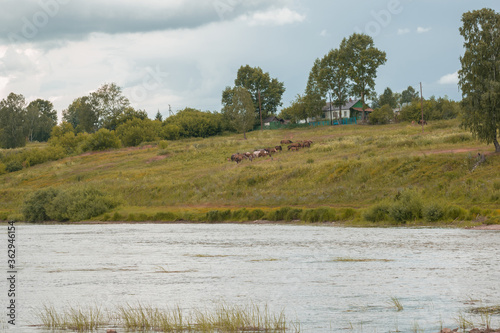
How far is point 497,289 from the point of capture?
803 inches

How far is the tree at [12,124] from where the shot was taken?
172m

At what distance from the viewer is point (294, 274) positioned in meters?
25.8

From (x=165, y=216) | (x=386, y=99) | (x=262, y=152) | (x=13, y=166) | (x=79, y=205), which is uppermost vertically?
(x=386, y=99)

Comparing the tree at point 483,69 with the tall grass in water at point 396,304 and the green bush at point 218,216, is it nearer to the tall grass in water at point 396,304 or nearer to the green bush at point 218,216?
the green bush at point 218,216

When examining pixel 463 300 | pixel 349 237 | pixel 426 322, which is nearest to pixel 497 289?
pixel 463 300

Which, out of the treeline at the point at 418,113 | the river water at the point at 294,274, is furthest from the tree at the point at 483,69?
the treeline at the point at 418,113

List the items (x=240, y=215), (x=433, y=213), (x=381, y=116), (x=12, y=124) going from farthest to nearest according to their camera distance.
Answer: (x=12, y=124)
(x=381, y=116)
(x=240, y=215)
(x=433, y=213)

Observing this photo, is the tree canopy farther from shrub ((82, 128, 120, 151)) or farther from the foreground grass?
the foreground grass

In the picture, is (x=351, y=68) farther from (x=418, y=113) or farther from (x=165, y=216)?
(x=165, y=216)

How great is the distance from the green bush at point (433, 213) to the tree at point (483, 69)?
44.8ft

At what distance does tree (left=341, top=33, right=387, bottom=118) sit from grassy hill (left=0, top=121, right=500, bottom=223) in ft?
109

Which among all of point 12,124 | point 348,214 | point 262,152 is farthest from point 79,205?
point 12,124

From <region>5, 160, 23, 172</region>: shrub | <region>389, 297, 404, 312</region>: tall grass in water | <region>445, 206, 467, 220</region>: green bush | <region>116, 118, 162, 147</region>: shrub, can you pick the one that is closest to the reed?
<region>389, 297, 404, 312</region>: tall grass in water

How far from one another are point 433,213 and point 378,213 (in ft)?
14.4
